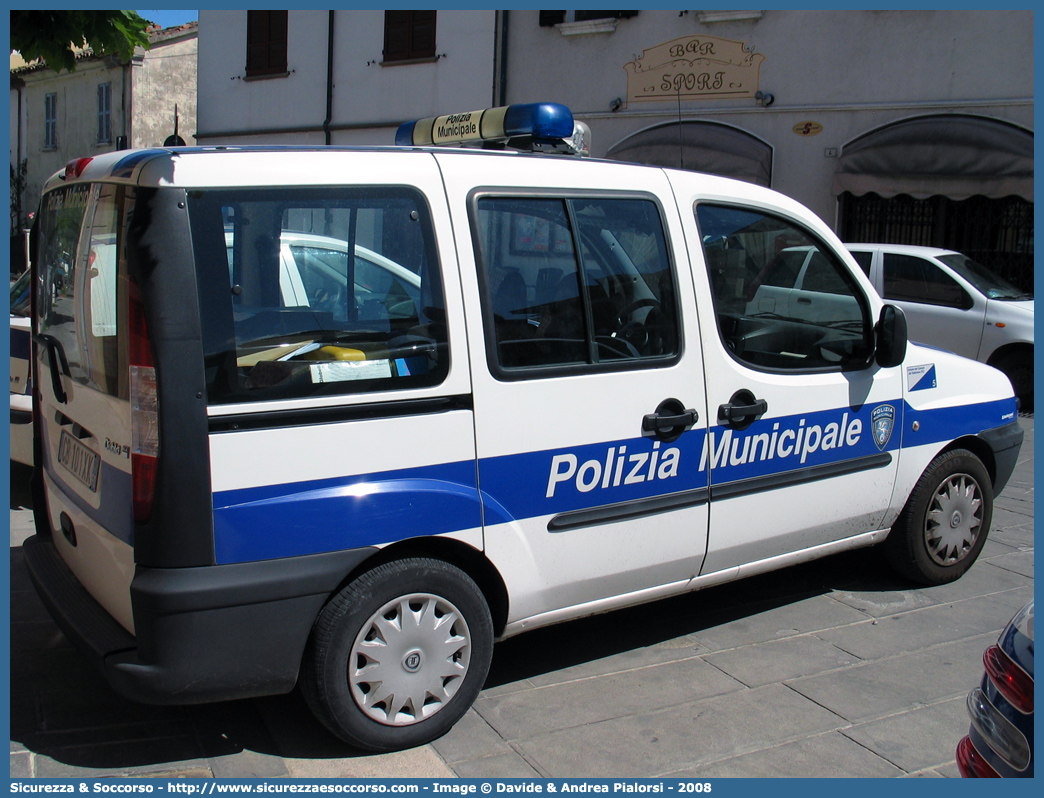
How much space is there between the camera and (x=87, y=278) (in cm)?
309

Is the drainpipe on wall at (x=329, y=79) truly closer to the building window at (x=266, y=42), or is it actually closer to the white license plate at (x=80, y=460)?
the building window at (x=266, y=42)

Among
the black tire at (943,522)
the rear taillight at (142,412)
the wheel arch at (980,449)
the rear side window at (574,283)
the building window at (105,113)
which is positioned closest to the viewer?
the rear taillight at (142,412)

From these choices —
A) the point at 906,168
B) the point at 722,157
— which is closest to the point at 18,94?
the point at 722,157

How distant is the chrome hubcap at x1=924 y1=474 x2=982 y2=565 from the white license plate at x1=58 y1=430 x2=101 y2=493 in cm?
355

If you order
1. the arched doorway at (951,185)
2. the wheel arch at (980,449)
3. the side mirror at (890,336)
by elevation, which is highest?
the arched doorway at (951,185)

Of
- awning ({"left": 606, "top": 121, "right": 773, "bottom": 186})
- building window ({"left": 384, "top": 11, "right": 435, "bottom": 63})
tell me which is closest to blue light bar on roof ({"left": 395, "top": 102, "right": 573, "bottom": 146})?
awning ({"left": 606, "top": 121, "right": 773, "bottom": 186})

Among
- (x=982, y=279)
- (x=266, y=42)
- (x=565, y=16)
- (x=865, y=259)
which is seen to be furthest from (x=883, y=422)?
(x=266, y=42)

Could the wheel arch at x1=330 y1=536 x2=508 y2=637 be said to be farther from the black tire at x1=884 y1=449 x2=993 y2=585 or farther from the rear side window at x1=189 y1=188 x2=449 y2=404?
Answer: the black tire at x1=884 y1=449 x2=993 y2=585

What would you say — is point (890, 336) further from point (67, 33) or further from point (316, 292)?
point (67, 33)

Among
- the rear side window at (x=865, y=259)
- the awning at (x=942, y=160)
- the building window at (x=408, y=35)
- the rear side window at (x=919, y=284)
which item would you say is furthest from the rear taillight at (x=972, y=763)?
the building window at (x=408, y=35)

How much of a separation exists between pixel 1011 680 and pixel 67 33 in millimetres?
3418

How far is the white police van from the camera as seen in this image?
9.07 ft

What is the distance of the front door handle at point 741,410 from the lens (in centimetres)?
373

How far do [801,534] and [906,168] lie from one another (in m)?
9.68
